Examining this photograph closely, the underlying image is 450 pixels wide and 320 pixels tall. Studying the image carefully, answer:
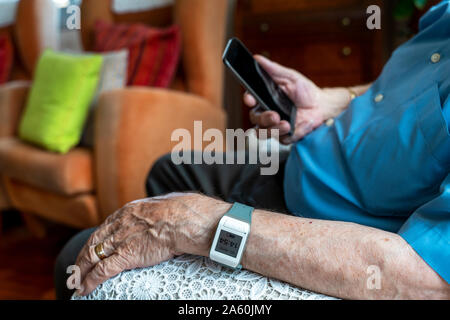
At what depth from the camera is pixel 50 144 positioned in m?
1.52

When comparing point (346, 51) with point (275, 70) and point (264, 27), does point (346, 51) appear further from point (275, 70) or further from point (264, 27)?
point (275, 70)

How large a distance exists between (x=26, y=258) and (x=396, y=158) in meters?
1.49

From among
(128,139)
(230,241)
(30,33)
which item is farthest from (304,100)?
(30,33)

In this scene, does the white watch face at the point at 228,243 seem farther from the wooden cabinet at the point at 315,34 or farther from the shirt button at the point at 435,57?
the wooden cabinet at the point at 315,34

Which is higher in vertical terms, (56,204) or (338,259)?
(338,259)

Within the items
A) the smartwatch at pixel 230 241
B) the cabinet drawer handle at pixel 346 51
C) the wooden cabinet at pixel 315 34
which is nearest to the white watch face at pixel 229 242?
the smartwatch at pixel 230 241

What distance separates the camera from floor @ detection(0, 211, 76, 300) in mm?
1389

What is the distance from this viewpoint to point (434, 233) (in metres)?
0.47

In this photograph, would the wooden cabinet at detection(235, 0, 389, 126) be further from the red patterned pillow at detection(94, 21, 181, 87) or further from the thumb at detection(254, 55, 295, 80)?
the thumb at detection(254, 55, 295, 80)

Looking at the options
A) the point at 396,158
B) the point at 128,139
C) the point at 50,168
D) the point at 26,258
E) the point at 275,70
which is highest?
the point at 275,70

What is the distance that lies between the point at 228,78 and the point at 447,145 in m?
1.49

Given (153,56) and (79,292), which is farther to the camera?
(153,56)

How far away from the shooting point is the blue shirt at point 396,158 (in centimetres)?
50

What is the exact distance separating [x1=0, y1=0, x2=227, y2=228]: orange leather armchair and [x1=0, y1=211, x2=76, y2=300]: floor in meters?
0.17
